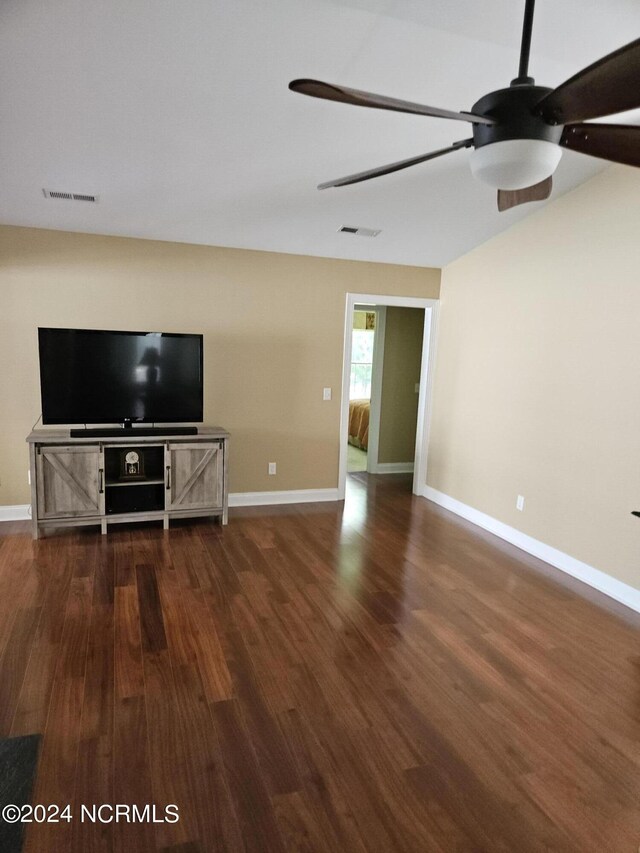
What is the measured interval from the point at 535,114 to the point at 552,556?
3.30m

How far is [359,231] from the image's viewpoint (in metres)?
4.49

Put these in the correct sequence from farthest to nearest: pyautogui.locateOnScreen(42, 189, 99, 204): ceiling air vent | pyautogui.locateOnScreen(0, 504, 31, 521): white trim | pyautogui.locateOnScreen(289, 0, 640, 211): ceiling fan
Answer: pyautogui.locateOnScreen(0, 504, 31, 521): white trim
pyautogui.locateOnScreen(42, 189, 99, 204): ceiling air vent
pyautogui.locateOnScreen(289, 0, 640, 211): ceiling fan

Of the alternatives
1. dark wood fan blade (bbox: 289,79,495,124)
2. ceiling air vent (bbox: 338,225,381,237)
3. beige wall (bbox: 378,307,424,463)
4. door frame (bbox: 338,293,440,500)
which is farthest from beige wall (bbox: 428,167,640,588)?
dark wood fan blade (bbox: 289,79,495,124)

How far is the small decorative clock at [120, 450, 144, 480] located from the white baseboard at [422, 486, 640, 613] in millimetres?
3075

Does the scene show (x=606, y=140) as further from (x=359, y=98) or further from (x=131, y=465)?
(x=131, y=465)

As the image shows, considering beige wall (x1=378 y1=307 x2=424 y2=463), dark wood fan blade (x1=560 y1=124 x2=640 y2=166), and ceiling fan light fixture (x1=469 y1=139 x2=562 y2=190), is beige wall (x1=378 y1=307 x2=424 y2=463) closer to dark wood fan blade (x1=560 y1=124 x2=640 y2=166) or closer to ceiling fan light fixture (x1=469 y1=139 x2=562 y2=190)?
dark wood fan blade (x1=560 y1=124 x2=640 y2=166)

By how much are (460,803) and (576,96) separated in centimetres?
229

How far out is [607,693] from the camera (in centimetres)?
243

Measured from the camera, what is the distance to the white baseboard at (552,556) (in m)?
3.40

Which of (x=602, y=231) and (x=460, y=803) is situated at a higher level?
(x=602, y=231)

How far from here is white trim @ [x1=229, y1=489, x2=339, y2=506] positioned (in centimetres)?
510

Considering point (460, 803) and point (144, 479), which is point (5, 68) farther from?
point (460, 803)

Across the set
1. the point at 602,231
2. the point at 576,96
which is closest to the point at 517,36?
the point at 576,96

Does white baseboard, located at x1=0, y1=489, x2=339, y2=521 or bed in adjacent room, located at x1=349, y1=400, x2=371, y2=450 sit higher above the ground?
bed in adjacent room, located at x1=349, y1=400, x2=371, y2=450
